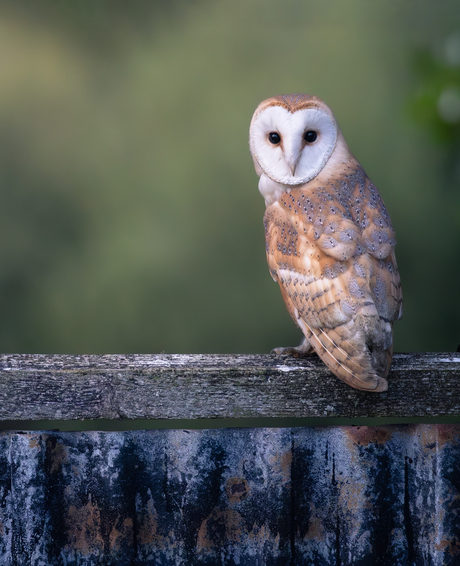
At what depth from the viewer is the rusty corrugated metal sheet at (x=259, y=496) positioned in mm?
1172

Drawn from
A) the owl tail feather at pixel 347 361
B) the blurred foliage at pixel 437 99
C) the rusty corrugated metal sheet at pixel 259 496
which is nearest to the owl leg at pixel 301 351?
the owl tail feather at pixel 347 361

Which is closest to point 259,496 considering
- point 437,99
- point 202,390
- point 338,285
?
point 202,390

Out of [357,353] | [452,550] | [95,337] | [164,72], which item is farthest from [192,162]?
[452,550]

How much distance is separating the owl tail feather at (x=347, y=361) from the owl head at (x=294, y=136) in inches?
16.5

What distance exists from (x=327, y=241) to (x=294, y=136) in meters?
0.28

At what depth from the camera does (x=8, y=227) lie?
2900 millimetres

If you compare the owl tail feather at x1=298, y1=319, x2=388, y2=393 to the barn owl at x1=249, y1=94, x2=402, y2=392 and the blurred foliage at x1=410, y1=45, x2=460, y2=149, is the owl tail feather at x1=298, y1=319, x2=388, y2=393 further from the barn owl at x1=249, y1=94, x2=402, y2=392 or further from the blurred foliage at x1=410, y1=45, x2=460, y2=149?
the blurred foliage at x1=410, y1=45, x2=460, y2=149

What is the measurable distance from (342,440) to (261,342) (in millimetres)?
1863

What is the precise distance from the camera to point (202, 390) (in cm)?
114

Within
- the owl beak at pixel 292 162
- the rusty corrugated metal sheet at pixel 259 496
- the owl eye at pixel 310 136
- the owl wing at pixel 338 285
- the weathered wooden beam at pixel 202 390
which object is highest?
the owl eye at pixel 310 136

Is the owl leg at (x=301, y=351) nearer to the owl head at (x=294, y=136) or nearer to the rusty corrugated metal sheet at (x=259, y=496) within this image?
the rusty corrugated metal sheet at (x=259, y=496)

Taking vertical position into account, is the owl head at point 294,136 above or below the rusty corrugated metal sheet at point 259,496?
above

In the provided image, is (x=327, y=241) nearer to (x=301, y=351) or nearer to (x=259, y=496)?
(x=301, y=351)

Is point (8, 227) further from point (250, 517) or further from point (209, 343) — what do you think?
point (250, 517)
